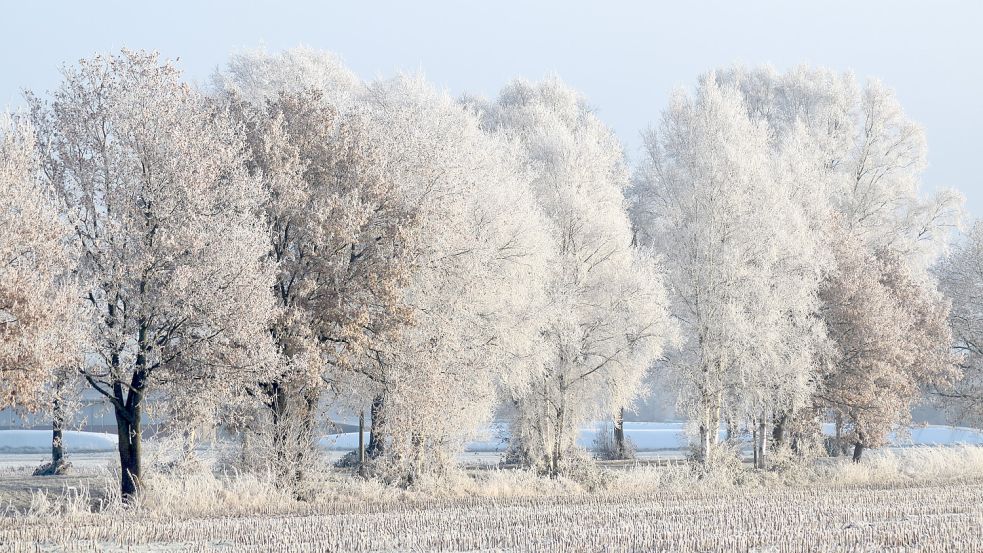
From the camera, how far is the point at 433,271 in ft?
99.4

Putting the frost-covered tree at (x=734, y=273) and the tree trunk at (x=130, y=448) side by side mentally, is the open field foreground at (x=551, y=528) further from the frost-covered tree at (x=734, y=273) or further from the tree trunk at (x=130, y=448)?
the frost-covered tree at (x=734, y=273)

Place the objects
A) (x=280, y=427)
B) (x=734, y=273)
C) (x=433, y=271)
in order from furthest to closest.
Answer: (x=734, y=273)
(x=433, y=271)
(x=280, y=427)

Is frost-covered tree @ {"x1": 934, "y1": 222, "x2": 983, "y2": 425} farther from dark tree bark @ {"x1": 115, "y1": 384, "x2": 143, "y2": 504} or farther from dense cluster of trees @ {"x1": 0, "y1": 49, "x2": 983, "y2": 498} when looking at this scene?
dark tree bark @ {"x1": 115, "y1": 384, "x2": 143, "y2": 504}

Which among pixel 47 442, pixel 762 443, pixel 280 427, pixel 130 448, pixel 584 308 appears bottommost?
pixel 47 442

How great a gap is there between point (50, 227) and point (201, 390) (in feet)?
17.9

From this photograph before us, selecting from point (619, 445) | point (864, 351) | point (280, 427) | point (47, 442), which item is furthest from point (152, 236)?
point (47, 442)

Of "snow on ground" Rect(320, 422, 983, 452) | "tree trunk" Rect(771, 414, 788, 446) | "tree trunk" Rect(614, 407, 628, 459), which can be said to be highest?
"tree trunk" Rect(771, 414, 788, 446)

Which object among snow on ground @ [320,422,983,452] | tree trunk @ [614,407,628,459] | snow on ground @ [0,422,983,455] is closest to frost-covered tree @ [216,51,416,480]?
snow on ground @ [0,422,983,455]

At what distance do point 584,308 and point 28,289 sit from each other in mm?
22100

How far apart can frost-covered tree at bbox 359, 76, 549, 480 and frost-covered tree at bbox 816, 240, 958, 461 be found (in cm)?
1266

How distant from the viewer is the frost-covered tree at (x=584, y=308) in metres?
36.9

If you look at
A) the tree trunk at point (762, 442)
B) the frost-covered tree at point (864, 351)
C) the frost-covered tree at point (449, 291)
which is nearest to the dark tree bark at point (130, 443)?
the frost-covered tree at point (449, 291)

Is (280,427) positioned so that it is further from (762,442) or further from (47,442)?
(47,442)

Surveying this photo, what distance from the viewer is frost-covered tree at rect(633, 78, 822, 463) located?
3600cm
